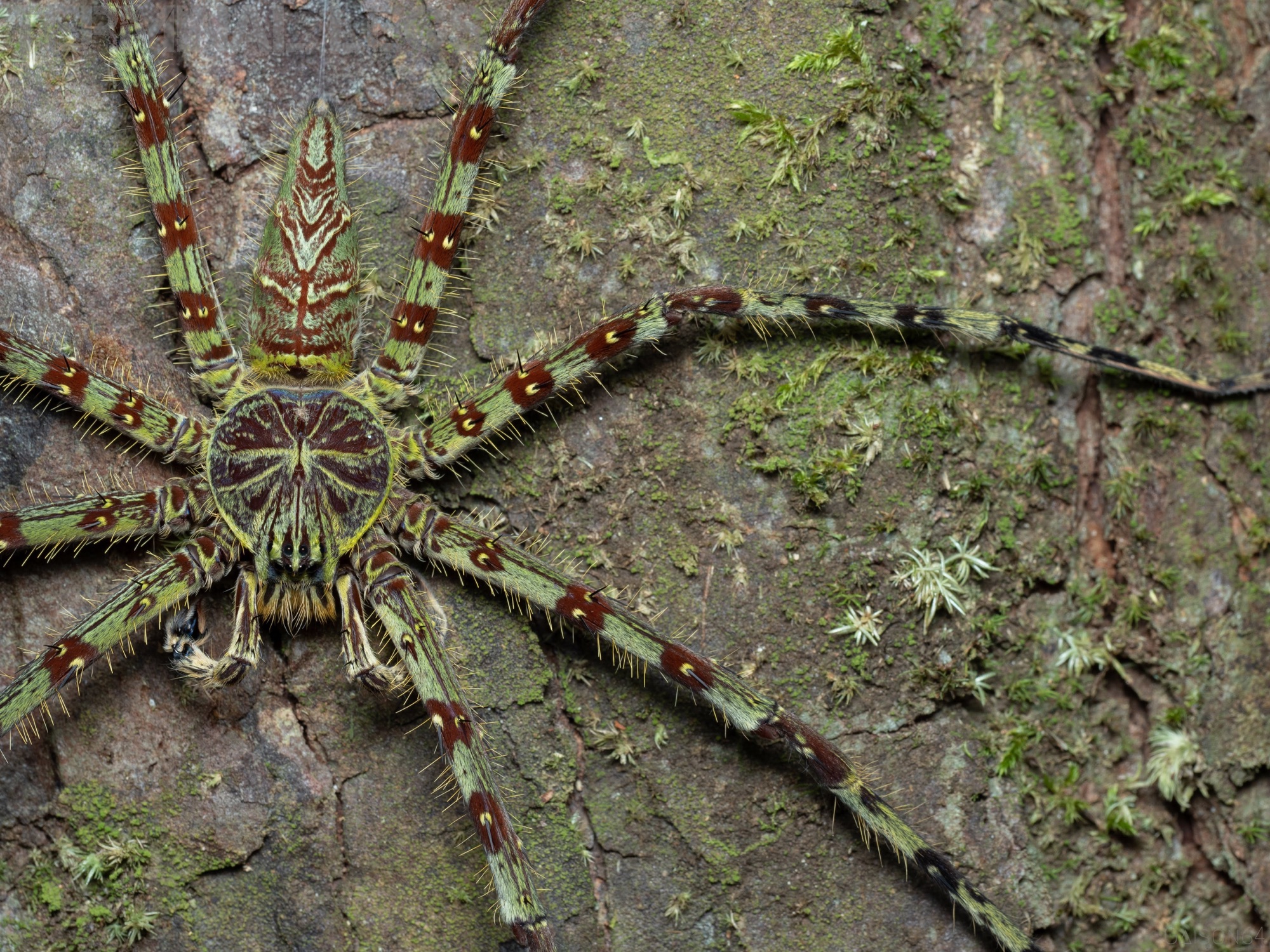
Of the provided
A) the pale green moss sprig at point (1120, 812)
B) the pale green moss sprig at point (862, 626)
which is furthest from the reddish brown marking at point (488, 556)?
the pale green moss sprig at point (1120, 812)

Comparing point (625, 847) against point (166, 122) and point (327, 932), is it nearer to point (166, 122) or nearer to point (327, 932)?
point (327, 932)

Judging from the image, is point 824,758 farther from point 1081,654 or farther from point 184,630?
point 184,630

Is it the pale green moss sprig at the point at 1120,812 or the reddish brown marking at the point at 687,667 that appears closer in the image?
the reddish brown marking at the point at 687,667

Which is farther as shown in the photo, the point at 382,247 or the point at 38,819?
the point at 382,247

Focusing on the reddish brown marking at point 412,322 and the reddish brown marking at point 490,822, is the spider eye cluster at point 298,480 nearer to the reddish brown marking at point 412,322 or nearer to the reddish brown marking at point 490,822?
the reddish brown marking at point 412,322

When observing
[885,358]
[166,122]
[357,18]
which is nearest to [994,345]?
[885,358]

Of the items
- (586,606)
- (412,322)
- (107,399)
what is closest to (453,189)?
(412,322)
